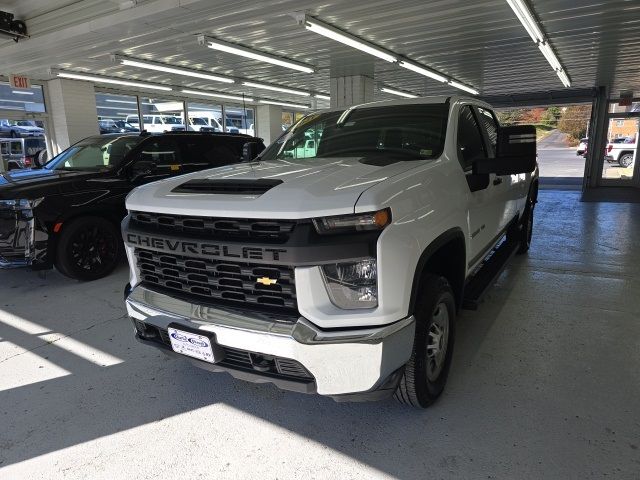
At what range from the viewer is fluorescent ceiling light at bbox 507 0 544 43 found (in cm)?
596

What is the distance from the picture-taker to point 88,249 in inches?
200

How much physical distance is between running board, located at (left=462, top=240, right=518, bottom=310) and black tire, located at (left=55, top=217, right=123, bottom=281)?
418 centimetres

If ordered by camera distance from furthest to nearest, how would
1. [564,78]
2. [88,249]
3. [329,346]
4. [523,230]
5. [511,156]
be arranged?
[564,78], [523,230], [88,249], [511,156], [329,346]

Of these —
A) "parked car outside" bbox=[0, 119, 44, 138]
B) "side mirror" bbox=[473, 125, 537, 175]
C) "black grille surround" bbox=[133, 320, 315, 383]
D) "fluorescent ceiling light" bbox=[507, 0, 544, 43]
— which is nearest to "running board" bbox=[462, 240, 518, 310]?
"side mirror" bbox=[473, 125, 537, 175]

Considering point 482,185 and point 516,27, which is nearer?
point 482,185

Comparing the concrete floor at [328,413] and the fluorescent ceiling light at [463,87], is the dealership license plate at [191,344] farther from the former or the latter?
the fluorescent ceiling light at [463,87]

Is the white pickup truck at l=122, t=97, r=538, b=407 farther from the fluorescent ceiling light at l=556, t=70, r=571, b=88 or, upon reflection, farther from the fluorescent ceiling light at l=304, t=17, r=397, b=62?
the fluorescent ceiling light at l=556, t=70, r=571, b=88

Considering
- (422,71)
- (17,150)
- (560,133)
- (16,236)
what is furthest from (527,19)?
(560,133)

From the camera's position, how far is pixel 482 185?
2.97 m

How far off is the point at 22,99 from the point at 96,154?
8492mm

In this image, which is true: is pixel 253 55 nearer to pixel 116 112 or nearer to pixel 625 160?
pixel 116 112

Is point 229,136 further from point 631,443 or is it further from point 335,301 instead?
point 631,443

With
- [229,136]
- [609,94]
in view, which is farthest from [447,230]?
[609,94]

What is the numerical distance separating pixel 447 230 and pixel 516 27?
6.57m
